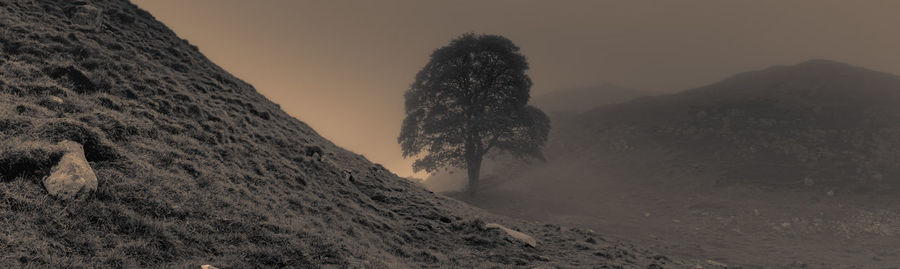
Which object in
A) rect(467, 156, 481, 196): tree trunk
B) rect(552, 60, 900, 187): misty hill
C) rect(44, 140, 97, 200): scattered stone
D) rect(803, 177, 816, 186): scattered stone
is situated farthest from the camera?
rect(467, 156, 481, 196): tree trunk

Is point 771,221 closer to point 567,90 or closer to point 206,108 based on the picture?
point 206,108

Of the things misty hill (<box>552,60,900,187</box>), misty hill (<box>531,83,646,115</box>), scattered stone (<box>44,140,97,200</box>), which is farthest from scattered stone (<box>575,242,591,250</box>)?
misty hill (<box>531,83,646,115</box>)

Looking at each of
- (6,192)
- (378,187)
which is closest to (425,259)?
(378,187)

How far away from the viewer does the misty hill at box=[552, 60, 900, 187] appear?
103 feet

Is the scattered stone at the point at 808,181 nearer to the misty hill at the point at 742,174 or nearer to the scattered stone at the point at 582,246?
the misty hill at the point at 742,174

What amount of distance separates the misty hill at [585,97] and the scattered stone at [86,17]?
Answer: 94.7 m

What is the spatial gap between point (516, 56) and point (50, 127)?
96.7 ft

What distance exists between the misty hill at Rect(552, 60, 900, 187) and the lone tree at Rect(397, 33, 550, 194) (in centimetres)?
1849

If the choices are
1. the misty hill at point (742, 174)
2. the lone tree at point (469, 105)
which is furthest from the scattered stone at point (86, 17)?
the misty hill at point (742, 174)

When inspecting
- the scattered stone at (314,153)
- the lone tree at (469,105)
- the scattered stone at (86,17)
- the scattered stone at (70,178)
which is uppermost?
the lone tree at (469,105)

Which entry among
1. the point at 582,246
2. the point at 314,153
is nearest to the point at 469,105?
the point at 314,153

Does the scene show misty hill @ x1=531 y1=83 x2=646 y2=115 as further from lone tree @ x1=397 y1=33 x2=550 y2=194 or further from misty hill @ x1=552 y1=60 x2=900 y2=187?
lone tree @ x1=397 y1=33 x2=550 y2=194

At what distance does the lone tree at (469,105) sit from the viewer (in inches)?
1271

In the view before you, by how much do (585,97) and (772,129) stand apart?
7455cm
